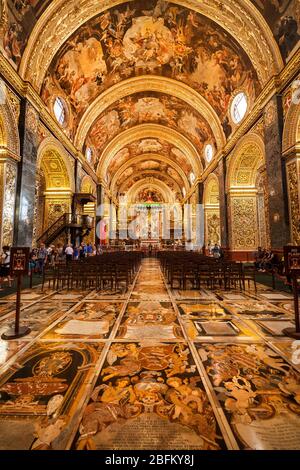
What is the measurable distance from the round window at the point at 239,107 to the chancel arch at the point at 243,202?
1.71m

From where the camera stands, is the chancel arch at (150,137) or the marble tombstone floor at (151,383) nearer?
the marble tombstone floor at (151,383)

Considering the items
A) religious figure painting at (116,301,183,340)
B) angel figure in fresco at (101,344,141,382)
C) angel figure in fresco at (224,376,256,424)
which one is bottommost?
angel figure in fresco at (224,376,256,424)

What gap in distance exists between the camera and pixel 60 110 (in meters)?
12.2

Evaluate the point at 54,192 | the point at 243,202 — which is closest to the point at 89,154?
the point at 54,192

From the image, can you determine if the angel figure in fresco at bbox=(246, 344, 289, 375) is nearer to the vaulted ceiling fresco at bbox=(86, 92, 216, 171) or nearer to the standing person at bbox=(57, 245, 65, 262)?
the standing person at bbox=(57, 245, 65, 262)

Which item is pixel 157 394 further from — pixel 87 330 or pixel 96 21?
pixel 96 21

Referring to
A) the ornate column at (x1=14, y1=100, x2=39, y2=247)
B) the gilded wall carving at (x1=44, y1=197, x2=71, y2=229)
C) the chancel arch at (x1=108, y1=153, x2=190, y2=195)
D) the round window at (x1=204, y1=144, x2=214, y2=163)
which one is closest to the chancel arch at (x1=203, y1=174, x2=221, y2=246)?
the round window at (x1=204, y1=144, x2=214, y2=163)

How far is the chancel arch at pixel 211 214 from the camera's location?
17.6 metres

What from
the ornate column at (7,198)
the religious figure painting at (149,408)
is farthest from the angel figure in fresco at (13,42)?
the religious figure painting at (149,408)

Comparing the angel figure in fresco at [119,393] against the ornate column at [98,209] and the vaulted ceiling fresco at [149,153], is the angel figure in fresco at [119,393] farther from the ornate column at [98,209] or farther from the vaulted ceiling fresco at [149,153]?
the vaulted ceiling fresco at [149,153]

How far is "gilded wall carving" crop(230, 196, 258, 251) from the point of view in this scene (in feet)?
41.0

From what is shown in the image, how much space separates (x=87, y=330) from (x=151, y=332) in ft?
3.12

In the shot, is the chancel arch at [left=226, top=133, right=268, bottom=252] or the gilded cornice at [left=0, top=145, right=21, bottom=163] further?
the chancel arch at [left=226, top=133, right=268, bottom=252]

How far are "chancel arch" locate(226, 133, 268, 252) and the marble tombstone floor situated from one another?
916 centimetres
